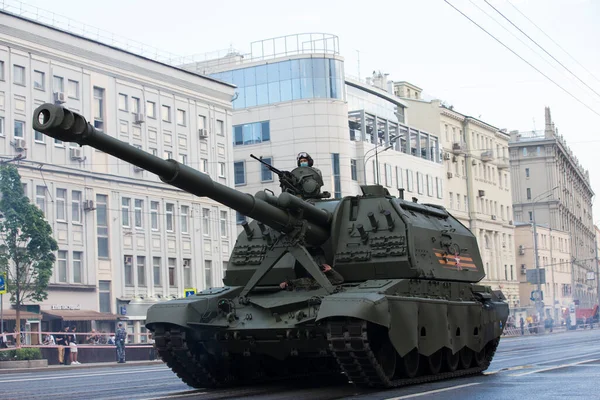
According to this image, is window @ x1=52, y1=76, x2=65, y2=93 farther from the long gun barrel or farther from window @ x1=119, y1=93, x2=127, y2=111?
the long gun barrel

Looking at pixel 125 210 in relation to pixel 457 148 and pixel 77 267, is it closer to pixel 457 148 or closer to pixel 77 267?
pixel 77 267

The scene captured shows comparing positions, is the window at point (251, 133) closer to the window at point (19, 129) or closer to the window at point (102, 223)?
the window at point (102, 223)

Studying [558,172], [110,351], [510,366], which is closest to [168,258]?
[110,351]

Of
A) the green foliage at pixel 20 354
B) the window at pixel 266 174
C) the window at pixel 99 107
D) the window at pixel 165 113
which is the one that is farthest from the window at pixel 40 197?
the window at pixel 266 174

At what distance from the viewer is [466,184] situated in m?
88.9

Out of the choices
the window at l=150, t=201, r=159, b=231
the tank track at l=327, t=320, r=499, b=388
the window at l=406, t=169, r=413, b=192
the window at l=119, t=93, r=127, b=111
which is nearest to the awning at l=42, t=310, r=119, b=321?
the window at l=150, t=201, r=159, b=231

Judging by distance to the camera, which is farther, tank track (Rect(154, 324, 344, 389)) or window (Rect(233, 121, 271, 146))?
window (Rect(233, 121, 271, 146))

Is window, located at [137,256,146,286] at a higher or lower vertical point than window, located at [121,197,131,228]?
lower

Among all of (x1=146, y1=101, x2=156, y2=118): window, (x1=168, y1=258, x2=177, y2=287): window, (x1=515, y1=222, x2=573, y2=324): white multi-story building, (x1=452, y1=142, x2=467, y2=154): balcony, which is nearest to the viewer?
(x1=146, y1=101, x2=156, y2=118): window

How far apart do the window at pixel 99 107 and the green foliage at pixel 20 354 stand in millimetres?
17974

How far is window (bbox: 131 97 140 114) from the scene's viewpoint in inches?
2029

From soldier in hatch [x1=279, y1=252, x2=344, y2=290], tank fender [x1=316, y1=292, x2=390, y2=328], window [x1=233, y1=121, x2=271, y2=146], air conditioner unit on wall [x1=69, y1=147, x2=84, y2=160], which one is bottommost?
tank fender [x1=316, y1=292, x2=390, y2=328]

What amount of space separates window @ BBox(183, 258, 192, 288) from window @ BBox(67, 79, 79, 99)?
11.6m

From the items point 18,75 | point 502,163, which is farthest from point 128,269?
point 502,163
